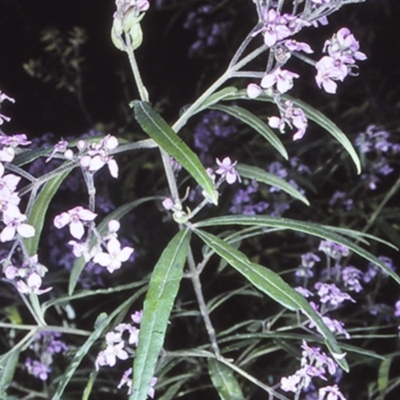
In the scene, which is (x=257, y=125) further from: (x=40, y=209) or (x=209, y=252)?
(x=40, y=209)

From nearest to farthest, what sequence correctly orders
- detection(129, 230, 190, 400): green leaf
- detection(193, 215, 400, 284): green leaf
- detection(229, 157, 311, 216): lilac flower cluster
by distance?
detection(129, 230, 190, 400): green leaf < detection(193, 215, 400, 284): green leaf < detection(229, 157, 311, 216): lilac flower cluster

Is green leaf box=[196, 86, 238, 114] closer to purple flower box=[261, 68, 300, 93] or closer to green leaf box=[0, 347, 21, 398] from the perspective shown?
purple flower box=[261, 68, 300, 93]

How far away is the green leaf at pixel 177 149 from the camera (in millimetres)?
878

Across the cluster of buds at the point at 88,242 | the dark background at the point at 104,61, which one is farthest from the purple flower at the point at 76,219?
the dark background at the point at 104,61

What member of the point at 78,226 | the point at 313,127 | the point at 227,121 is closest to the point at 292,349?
the point at 78,226

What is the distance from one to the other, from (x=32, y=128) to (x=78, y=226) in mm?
2089

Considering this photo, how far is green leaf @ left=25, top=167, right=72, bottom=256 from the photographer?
106cm

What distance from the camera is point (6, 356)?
120 centimetres

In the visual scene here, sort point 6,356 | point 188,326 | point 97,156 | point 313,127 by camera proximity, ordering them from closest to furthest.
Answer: point 97,156
point 6,356
point 188,326
point 313,127

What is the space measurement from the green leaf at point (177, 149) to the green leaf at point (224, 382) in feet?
1.16

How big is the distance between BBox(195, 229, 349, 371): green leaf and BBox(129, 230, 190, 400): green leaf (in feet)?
0.25

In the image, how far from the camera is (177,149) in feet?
2.91

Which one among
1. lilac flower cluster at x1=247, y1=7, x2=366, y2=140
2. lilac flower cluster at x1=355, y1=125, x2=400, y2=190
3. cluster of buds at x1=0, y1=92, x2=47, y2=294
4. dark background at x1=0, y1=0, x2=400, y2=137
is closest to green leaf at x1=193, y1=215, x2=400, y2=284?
lilac flower cluster at x1=247, y1=7, x2=366, y2=140

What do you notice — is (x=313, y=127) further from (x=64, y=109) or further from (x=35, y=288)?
(x=35, y=288)
